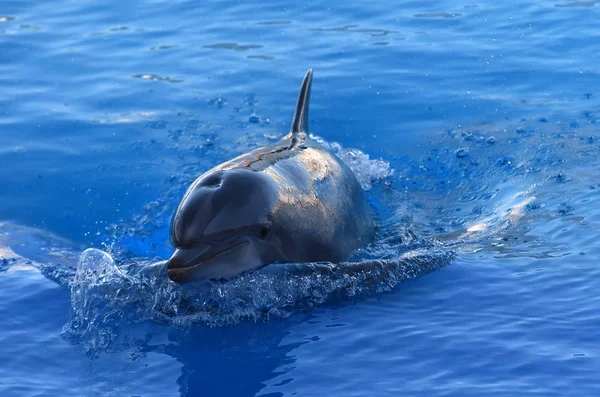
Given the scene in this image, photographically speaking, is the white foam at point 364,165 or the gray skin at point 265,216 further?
the white foam at point 364,165

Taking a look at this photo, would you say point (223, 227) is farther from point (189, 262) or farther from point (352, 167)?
point (352, 167)

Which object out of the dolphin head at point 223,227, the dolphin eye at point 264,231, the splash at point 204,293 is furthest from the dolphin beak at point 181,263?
the dolphin eye at point 264,231

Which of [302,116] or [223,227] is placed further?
[302,116]

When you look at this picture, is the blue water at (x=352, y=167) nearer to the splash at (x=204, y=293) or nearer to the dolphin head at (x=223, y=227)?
the splash at (x=204, y=293)

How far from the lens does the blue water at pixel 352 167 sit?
20.6 feet

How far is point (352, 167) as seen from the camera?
11094mm

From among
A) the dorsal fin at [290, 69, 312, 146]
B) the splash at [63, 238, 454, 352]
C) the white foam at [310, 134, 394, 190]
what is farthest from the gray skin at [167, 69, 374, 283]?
the white foam at [310, 134, 394, 190]

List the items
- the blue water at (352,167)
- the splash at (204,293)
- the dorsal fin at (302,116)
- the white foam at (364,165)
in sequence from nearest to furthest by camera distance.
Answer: the blue water at (352,167)
the splash at (204,293)
the dorsal fin at (302,116)
the white foam at (364,165)

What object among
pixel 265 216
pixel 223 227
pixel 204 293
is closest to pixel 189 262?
pixel 223 227

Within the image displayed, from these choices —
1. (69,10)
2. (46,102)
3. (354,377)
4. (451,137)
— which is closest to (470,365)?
(354,377)

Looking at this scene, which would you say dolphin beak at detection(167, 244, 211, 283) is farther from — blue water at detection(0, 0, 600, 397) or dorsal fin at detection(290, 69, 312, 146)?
dorsal fin at detection(290, 69, 312, 146)

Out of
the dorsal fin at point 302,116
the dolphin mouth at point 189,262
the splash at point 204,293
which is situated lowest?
the splash at point 204,293

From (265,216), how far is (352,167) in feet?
14.7

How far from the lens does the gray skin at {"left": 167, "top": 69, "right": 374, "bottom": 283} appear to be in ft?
20.9
